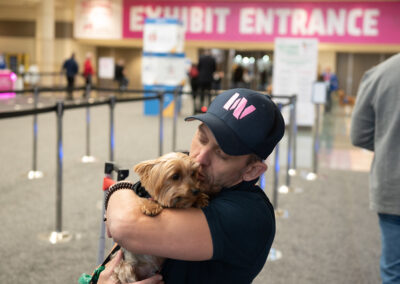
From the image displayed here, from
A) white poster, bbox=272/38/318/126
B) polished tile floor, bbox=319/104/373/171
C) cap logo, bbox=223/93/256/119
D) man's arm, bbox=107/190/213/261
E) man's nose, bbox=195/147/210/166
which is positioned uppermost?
Result: white poster, bbox=272/38/318/126

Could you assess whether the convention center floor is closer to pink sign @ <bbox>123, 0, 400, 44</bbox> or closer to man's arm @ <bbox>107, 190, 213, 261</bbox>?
man's arm @ <bbox>107, 190, 213, 261</bbox>

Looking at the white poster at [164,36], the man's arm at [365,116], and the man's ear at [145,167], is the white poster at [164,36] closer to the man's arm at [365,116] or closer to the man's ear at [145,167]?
the man's arm at [365,116]

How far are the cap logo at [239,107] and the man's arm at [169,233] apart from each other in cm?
29

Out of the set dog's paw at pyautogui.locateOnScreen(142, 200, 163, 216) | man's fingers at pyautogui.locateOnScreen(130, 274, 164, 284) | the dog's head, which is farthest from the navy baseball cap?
man's fingers at pyautogui.locateOnScreen(130, 274, 164, 284)

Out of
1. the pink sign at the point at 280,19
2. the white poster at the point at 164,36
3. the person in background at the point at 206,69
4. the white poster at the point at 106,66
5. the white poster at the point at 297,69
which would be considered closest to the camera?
the white poster at the point at 297,69

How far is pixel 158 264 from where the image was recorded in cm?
147

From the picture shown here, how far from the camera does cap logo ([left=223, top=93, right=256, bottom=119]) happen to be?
1335 millimetres

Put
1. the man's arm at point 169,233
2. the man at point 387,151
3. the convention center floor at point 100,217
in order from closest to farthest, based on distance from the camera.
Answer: the man's arm at point 169,233
the man at point 387,151
the convention center floor at point 100,217

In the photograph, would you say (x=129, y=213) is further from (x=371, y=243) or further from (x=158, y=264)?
(x=371, y=243)

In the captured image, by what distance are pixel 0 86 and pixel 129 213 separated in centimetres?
1519

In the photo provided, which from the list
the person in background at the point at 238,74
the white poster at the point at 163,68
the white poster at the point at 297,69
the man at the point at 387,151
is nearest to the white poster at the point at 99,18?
the person in background at the point at 238,74

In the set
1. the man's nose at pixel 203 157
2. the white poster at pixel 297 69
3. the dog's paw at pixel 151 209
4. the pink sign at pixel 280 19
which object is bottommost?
the dog's paw at pixel 151 209

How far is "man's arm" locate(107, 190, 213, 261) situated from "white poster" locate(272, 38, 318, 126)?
34.6ft

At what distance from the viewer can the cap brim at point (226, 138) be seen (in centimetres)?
132
